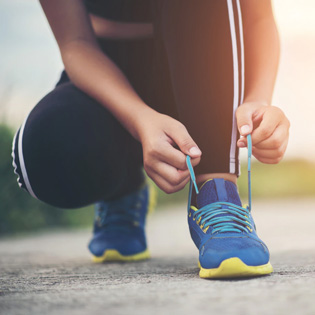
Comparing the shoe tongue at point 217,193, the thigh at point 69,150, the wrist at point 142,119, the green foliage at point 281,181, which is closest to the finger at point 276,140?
the shoe tongue at point 217,193

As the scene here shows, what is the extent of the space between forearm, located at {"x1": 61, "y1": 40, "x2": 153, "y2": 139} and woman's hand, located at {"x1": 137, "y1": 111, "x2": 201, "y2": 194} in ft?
0.29

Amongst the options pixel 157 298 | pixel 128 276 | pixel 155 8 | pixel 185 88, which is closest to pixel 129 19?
pixel 155 8

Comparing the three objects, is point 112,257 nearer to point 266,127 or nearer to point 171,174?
point 171,174

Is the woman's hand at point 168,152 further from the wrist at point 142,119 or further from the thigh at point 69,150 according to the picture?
the thigh at point 69,150

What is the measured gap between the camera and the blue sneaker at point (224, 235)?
0.84 m

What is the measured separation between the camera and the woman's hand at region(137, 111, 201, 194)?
909mm

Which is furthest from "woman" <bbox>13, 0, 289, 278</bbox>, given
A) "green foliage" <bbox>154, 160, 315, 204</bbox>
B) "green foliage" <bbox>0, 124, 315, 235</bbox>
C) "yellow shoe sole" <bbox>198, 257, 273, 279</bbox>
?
"green foliage" <bbox>154, 160, 315, 204</bbox>

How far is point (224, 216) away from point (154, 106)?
1.48 ft

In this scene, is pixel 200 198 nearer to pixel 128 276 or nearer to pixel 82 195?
pixel 128 276

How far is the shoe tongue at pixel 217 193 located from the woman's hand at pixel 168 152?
0.22ft

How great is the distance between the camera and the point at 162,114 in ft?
3.27

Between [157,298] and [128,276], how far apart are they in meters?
0.30

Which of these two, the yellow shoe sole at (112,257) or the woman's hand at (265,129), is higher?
the woman's hand at (265,129)

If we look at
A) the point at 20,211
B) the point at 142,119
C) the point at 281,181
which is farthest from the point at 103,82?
the point at 281,181
